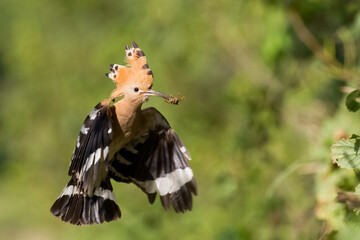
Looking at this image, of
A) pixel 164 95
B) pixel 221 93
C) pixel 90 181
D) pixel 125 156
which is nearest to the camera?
pixel 164 95

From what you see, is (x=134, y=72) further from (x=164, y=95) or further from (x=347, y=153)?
(x=347, y=153)

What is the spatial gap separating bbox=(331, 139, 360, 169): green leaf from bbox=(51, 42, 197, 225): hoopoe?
0.37 meters

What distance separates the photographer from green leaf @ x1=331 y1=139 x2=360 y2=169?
1.05 m

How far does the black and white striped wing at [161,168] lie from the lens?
1.47 meters

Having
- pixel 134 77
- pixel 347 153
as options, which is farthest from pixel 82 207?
pixel 347 153

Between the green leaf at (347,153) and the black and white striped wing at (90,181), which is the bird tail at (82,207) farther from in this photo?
the green leaf at (347,153)

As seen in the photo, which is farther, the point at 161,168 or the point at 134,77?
the point at 161,168

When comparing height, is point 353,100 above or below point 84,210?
below

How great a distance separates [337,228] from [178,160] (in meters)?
0.43

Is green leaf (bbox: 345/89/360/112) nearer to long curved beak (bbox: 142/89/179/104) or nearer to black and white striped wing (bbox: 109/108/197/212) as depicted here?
long curved beak (bbox: 142/89/179/104)

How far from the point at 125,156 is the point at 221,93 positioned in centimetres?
213

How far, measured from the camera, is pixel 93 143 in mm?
1268

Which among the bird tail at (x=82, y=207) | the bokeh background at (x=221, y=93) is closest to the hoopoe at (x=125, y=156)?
the bird tail at (x=82, y=207)

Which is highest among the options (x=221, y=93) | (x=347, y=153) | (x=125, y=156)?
(x=221, y=93)
